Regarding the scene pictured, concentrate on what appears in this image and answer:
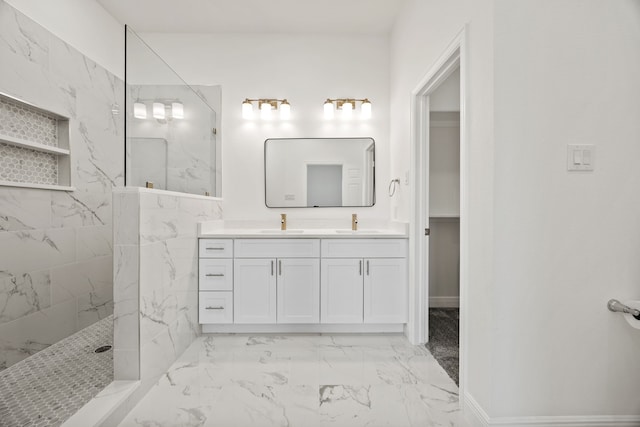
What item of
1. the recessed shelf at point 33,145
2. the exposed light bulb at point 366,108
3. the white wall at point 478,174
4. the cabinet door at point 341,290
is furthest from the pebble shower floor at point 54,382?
the exposed light bulb at point 366,108

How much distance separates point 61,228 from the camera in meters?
2.37

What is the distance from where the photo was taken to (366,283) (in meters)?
2.64

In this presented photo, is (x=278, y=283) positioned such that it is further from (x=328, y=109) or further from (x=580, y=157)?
(x=580, y=157)

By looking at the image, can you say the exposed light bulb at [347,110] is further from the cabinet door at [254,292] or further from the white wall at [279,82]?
the cabinet door at [254,292]

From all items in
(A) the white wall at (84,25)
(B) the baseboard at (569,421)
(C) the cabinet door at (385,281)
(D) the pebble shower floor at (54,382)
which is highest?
(A) the white wall at (84,25)

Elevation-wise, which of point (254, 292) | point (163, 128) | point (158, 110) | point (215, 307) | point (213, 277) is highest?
point (158, 110)

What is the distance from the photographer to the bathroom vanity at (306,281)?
104 inches

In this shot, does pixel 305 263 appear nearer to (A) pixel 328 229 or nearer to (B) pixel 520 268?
(A) pixel 328 229

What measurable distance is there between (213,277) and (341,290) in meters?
1.06

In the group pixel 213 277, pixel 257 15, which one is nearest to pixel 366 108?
pixel 257 15

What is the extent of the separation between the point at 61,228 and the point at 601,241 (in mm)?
3271

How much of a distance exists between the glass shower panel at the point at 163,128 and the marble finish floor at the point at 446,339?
2.23 meters

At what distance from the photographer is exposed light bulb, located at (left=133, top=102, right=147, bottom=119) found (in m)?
1.93

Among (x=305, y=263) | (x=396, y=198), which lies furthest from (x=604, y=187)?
(x=305, y=263)
